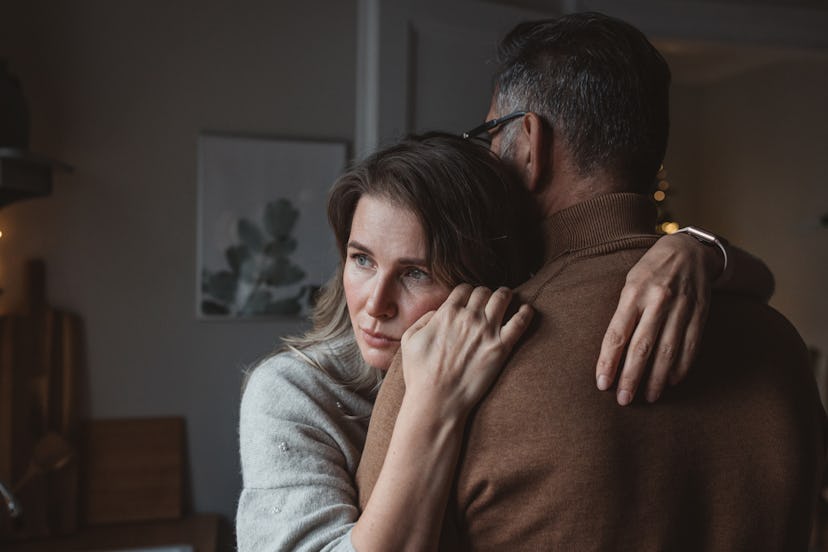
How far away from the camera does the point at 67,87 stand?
266 cm

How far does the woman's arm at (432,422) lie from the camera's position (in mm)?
761

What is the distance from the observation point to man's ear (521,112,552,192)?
96 centimetres

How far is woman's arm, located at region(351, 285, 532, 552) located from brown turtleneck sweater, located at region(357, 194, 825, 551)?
0.7 inches

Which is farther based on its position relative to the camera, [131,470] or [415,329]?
[131,470]

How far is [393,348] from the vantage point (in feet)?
3.44

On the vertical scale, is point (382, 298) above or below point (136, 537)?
above

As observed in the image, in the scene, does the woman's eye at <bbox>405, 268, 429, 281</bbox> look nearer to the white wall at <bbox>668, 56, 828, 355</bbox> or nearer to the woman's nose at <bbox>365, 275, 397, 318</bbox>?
→ the woman's nose at <bbox>365, 275, 397, 318</bbox>

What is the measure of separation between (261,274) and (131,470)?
0.85m

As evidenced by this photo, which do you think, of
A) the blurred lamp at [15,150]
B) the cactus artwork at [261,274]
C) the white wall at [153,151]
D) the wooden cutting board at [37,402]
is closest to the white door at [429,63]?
the white wall at [153,151]

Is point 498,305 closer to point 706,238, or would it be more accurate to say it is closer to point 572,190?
point 572,190

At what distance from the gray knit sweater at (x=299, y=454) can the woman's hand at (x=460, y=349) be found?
210mm

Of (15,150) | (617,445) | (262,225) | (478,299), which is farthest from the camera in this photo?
(262,225)

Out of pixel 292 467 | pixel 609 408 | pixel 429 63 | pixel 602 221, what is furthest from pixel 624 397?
pixel 429 63

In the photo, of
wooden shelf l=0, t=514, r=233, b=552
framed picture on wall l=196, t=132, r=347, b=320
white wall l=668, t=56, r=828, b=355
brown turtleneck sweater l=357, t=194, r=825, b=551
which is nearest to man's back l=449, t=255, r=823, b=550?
brown turtleneck sweater l=357, t=194, r=825, b=551
